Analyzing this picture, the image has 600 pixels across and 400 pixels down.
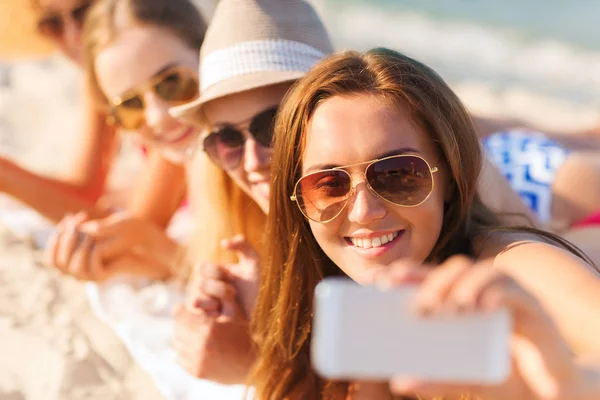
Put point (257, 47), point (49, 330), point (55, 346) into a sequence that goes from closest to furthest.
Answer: point (257, 47)
point (55, 346)
point (49, 330)

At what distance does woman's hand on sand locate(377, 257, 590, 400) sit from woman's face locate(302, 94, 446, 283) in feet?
1.75

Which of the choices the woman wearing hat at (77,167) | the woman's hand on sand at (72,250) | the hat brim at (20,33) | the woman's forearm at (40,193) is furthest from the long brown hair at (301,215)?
the hat brim at (20,33)

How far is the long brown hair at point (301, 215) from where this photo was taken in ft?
5.81

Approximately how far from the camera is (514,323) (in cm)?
114

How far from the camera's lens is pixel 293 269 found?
6.58 ft

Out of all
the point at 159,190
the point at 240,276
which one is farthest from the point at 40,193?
the point at 240,276

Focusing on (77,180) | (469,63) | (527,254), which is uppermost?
(527,254)

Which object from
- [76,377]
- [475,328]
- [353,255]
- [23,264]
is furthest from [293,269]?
[23,264]

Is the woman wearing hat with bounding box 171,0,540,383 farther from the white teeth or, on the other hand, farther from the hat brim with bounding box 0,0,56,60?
the hat brim with bounding box 0,0,56,60

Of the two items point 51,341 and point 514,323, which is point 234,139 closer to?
point 51,341

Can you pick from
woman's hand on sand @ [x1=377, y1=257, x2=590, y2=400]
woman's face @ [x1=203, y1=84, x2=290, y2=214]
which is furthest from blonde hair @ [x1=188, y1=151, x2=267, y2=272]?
woman's hand on sand @ [x1=377, y1=257, x2=590, y2=400]

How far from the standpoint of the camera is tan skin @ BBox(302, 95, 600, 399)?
108cm

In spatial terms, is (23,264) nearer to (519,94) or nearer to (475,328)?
(475,328)

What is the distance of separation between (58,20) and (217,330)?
2687 mm
